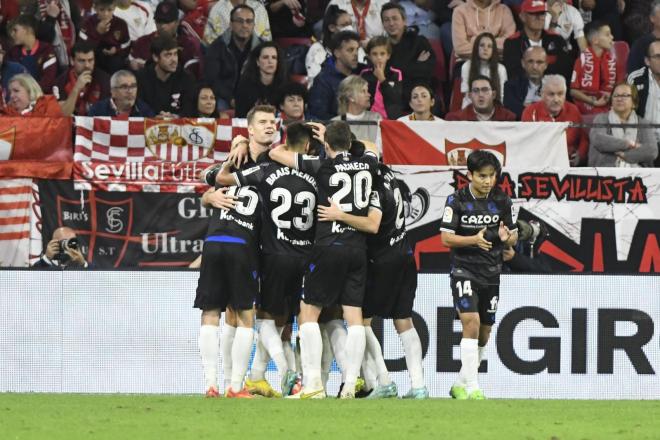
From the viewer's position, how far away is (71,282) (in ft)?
47.1

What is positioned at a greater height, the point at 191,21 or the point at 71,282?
the point at 191,21

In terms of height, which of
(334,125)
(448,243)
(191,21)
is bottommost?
(448,243)

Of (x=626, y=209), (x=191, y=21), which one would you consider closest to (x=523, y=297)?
(x=626, y=209)

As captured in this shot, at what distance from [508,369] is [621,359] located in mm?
1075

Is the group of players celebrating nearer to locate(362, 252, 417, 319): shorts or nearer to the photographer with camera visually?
locate(362, 252, 417, 319): shorts

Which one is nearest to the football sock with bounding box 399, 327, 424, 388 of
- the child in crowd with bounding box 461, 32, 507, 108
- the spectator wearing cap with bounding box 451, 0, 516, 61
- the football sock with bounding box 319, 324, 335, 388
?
the football sock with bounding box 319, 324, 335, 388

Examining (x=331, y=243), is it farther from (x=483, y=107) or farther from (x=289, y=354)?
(x=483, y=107)

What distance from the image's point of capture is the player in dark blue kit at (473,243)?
38.6 ft

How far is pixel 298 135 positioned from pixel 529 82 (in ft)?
21.8

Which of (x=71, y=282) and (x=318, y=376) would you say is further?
(x=71, y=282)

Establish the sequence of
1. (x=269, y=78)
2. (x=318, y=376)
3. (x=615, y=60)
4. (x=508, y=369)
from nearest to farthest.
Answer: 1. (x=318, y=376)
2. (x=508, y=369)
3. (x=269, y=78)
4. (x=615, y=60)

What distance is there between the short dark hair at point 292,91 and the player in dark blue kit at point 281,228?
4.52 meters

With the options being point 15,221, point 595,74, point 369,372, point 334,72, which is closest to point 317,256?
point 369,372

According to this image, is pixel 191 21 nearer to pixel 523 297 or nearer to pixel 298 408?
pixel 523 297
